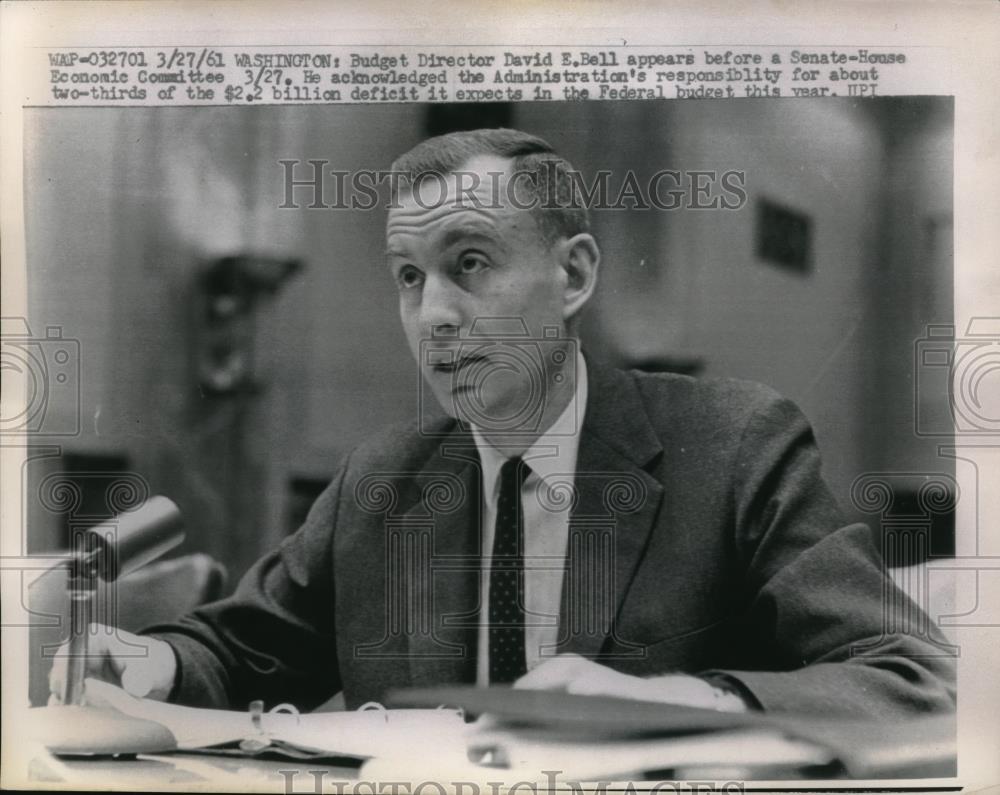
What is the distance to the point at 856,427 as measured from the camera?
3.39 metres

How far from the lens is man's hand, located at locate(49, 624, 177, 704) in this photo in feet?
11.3

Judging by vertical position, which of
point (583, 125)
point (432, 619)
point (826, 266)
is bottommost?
point (432, 619)

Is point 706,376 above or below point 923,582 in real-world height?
above

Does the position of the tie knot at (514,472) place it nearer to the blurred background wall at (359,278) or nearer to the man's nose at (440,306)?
the blurred background wall at (359,278)

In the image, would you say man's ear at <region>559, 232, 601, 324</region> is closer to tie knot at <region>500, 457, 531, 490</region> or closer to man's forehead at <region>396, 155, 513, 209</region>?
man's forehead at <region>396, 155, 513, 209</region>

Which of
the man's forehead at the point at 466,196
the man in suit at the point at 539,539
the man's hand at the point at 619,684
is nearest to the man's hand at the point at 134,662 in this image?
the man in suit at the point at 539,539

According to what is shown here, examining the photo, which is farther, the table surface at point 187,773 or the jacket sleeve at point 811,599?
the table surface at point 187,773

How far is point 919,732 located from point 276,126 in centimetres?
269

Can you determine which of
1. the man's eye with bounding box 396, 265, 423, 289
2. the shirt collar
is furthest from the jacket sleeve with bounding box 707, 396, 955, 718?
the man's eye with bounding box 396, 265, 423, 289

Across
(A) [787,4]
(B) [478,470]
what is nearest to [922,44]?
(A) [787,4]

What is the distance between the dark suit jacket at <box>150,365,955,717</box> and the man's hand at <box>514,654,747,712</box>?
4 centimetres

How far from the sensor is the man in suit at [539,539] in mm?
3320

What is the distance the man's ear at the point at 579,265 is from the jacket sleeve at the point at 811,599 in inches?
24.6

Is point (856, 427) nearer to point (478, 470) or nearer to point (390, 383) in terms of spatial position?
point (478, 470)
